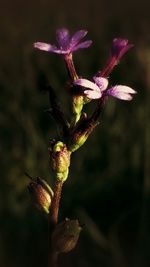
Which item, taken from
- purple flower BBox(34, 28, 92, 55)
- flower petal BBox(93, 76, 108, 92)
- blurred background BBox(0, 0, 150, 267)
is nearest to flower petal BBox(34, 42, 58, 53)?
purple flower BBox(34, 28, 92, 55)

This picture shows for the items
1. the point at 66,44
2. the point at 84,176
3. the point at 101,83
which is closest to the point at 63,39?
the point at 66,44

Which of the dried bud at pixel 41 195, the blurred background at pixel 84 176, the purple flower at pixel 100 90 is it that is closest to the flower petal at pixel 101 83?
the purple flower at pixel 100 90

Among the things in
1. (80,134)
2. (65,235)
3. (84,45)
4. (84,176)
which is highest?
(84,176)

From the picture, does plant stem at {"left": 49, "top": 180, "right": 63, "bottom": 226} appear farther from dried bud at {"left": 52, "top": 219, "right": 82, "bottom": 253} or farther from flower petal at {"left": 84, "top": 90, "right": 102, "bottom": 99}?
flower petal at {"left": 84, "top": 90, "right": 102, "bottom": 99}

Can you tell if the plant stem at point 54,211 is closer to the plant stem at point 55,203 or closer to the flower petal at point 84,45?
the plant stem at point 55,203

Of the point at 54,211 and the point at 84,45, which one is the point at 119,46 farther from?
the point at 54,211

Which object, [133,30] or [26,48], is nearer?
[26,48]

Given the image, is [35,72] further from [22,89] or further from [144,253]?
[144,253]

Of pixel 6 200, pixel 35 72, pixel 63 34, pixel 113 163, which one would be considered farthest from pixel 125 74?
pixel 63 34
